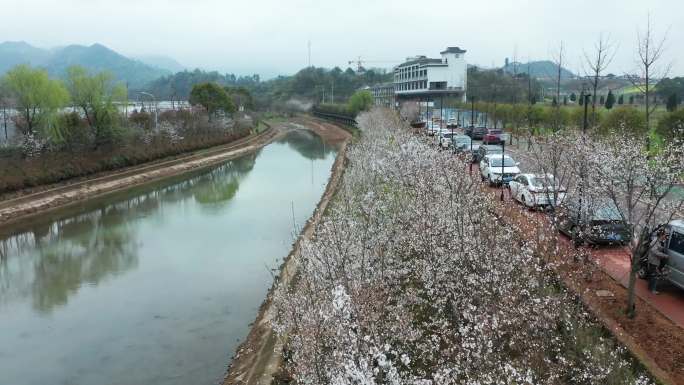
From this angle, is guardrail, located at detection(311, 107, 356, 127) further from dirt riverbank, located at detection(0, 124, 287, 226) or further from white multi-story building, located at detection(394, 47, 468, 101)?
dirt riverbank, located at detection(0, 124, 287, 226)

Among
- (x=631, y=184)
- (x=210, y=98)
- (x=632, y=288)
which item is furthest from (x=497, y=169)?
(x=210, y=98)

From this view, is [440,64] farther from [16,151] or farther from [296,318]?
[296,318]

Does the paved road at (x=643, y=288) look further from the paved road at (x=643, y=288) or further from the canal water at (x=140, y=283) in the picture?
the canal water at (x=140, y=283)

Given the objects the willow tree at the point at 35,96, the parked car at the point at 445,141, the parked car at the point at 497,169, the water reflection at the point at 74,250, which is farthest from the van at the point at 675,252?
the willow tree at the point at 35,96

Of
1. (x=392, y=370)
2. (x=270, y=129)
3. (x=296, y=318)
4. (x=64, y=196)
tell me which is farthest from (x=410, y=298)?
(x=270, y=129)

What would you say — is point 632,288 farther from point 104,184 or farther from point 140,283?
point 104,184

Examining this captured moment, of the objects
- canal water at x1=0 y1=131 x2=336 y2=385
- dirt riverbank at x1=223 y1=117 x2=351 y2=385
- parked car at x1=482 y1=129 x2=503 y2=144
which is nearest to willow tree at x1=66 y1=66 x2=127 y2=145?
canal water at x1=0 y1=131 x2=336 y2=385
